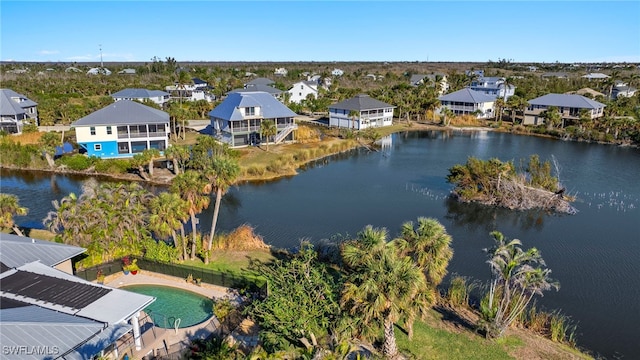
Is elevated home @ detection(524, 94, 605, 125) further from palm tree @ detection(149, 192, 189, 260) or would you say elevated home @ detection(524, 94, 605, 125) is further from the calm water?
palm tree @ detection(149, 192, 189, 260)

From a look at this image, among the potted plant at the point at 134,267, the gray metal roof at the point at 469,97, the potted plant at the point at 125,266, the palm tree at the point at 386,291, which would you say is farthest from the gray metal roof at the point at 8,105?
the gray metal roof at the point at 469,97

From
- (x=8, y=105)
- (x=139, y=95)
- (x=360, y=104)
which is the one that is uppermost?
(x=139, y=95)

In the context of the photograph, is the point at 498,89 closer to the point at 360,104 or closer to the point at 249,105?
the point at 360,104

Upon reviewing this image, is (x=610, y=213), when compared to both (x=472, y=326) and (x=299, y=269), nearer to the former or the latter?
(x=472, y=326)

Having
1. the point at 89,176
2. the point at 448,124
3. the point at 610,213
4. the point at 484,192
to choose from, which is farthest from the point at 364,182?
the point at 448,124

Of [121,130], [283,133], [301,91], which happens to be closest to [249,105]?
[283,133]

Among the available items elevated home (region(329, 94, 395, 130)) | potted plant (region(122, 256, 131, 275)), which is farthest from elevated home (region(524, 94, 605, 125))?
potted plant (region(122, 256, 131, 275))
